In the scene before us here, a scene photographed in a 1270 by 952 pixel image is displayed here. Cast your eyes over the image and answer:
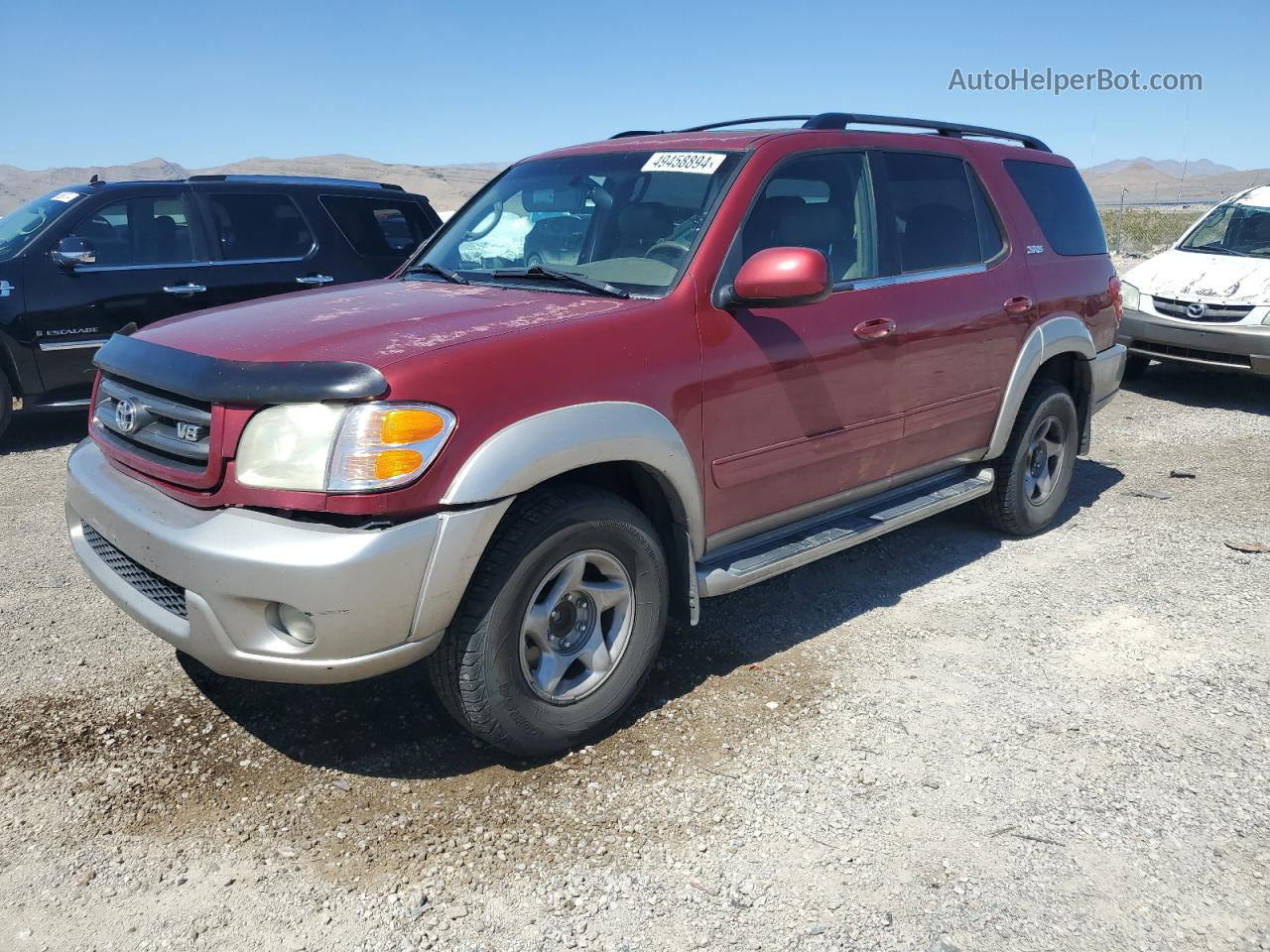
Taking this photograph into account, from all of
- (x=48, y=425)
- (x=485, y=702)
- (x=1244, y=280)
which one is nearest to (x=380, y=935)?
(x=485, y=702)

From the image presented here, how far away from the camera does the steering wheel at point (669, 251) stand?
139 inches

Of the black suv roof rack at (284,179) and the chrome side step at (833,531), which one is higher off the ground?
the black suv roof rack at (284,179)

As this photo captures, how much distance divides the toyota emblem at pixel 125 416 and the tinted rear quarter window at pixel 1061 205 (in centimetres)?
404

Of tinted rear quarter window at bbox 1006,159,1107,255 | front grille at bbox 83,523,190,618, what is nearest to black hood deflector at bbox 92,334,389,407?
front grille at bbox 83,523,190,618

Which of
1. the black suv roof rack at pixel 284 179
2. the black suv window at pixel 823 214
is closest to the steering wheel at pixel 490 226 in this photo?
the black suv window at pixel 823 214

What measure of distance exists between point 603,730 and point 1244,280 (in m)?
7.82

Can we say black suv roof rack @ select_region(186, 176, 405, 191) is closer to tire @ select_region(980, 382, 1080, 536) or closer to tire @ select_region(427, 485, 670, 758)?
tire @ select_region(980, 382, 1080, 536)

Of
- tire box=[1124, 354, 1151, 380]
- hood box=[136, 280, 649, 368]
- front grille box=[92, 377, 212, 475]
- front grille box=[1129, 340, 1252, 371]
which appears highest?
hood box=[136, 280, 649, 368]

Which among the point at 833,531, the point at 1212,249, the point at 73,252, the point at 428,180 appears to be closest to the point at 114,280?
the point at 73,252

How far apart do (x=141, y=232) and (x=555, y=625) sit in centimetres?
593

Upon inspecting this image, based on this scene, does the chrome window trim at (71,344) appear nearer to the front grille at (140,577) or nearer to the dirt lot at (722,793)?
the dirt lot at (722,793)

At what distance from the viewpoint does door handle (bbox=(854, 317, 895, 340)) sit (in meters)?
3.94

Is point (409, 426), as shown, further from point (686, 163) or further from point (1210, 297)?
point (1210, 297)

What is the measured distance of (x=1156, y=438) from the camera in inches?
303
